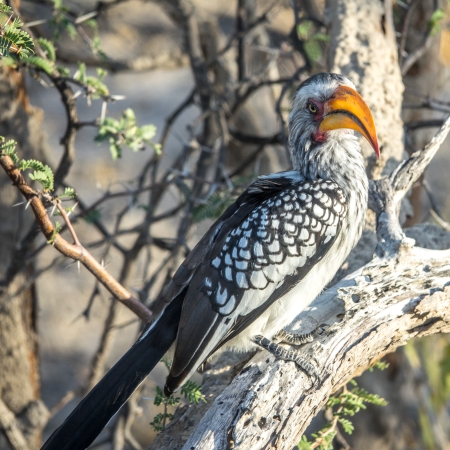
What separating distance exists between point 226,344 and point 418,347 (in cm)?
361

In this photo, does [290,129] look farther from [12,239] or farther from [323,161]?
[12,239]

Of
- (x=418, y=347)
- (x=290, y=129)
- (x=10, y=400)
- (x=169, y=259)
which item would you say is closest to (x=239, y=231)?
(x=290, y=129)

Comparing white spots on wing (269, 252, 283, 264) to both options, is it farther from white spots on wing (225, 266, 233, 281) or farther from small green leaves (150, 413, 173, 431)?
small green leaves (150, 413, 173, 431)

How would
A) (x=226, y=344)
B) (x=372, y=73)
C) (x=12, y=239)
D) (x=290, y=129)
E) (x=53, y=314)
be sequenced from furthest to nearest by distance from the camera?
1. (x=53, y=314)
2. (x=12, y=239)
3. (x=372, y=73)
4. (x=290, y=129)
5. (x=226, y=344)

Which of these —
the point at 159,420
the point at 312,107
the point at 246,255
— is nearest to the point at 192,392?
the point at 159,420

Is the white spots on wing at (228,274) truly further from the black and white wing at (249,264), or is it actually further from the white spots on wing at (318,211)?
the white spots on wing at (318,211)

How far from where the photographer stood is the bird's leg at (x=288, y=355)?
7.41ft

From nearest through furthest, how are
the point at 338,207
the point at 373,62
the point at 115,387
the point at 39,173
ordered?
the point at 39,173, the point at 115,387, the point at 338,207, the point at 373,62

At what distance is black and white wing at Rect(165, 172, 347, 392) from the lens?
2.54 meters

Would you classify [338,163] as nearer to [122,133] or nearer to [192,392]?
[122,133]

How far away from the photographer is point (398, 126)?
345 centimetres

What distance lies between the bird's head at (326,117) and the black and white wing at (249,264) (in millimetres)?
293

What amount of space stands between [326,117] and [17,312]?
88.2 inches

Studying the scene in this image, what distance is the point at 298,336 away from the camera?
268 centimetres
